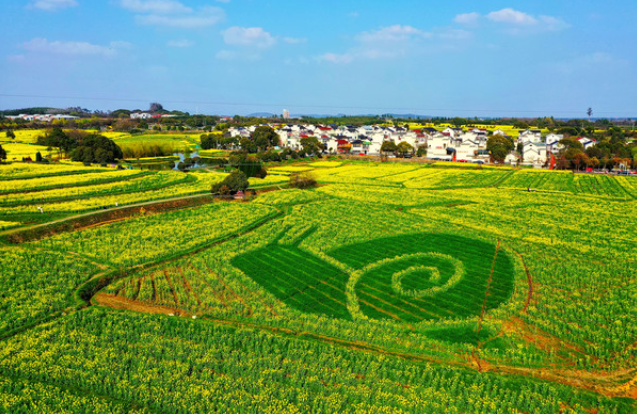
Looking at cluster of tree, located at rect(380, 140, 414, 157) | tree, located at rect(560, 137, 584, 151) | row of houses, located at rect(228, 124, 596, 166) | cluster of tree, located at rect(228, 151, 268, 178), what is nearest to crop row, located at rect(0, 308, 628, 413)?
cluster of tree, located at rect(228, 151, 268, 178)

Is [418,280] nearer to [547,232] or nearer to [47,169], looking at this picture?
A: [547,232]

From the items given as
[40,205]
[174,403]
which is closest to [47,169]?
[40,205]

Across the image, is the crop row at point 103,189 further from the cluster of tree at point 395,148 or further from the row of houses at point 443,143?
the cluster of tree at point 395,148

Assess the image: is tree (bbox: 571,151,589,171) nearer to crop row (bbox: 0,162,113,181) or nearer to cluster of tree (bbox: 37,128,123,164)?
crop row (bbox: 0,162,113,181)

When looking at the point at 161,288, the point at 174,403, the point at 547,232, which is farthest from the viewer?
the point at 547,232

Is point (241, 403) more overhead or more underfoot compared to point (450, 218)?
more underfoot

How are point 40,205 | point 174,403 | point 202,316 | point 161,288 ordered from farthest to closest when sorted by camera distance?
1. point 40,205
2. point 161,288
3. point 202,316
4. point 174,403

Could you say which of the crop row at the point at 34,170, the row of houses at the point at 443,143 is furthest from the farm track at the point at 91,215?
the row of houses at the point at 443,143

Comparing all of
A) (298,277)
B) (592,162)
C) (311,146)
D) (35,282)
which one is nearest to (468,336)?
(298,277)
